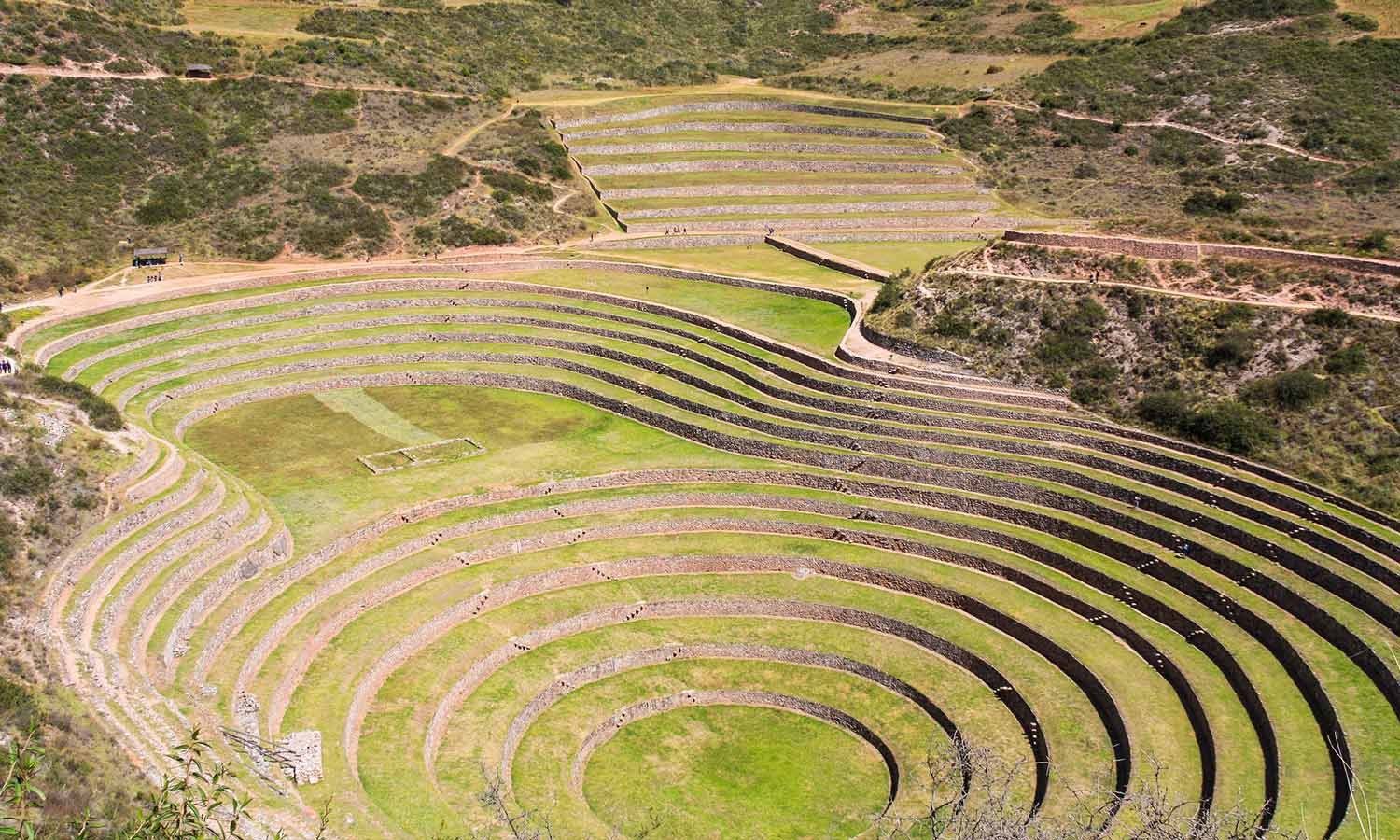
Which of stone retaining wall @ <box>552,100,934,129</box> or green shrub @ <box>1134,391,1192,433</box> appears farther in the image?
stone retaining wall @ <box>552,100,934,129</box>

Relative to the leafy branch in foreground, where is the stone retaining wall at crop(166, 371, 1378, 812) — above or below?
above

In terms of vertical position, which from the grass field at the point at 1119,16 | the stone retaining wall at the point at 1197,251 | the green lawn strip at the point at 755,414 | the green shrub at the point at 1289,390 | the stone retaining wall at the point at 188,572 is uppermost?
the grass field at the point at 1119,16

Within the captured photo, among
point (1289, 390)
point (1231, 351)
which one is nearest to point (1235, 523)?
point (1289, 390)

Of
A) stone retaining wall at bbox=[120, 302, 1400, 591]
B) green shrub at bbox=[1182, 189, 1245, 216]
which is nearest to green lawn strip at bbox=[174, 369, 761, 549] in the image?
stone retaining wall at bbox=[120, 302, 1400, 591]

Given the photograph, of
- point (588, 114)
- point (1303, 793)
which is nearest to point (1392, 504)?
point (1303, 793)

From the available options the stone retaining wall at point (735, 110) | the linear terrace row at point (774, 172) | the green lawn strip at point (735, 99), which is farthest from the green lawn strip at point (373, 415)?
the green lawn strip at point (735, 99)

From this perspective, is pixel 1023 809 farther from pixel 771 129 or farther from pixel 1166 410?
pixel 771 129

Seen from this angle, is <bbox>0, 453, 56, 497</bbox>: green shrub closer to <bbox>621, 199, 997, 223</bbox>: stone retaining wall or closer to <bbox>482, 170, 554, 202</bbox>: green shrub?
<bbox>482, 170, 554, 202</bbox>: green shrub

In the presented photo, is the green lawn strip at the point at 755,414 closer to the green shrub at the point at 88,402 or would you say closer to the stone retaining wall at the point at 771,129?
the green shrub at the point at 88,402
